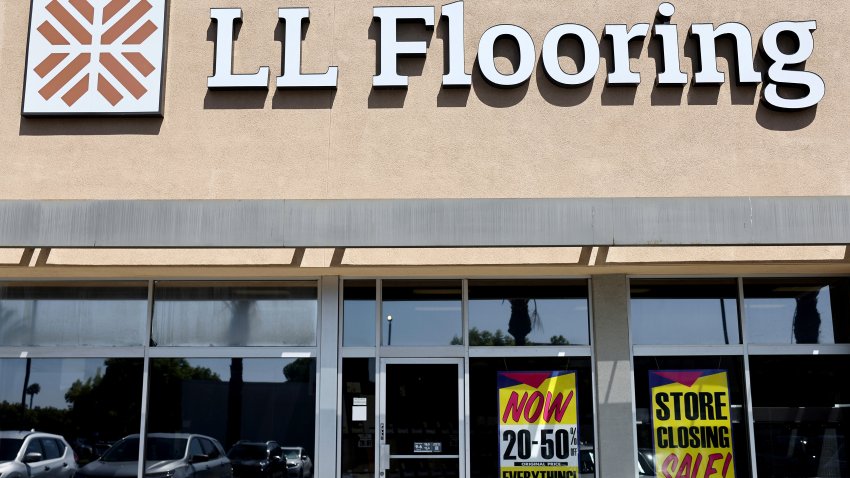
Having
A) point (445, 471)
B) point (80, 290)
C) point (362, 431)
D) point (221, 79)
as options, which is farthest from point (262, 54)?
point (445, 471)

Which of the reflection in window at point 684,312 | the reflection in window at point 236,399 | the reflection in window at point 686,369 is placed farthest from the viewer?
the reflection in window at point 684,312

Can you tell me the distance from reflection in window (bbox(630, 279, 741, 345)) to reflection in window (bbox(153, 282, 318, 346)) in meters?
4.07

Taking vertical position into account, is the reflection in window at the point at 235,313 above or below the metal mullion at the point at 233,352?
above

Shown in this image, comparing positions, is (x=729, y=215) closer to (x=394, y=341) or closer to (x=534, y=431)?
(x=534, y=431)

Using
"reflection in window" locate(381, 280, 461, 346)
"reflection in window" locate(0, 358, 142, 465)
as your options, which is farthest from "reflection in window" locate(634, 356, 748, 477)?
"reflection in window" locate(0, 358, 142, 465)

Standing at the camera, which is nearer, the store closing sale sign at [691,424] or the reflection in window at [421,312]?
the store closing sale sign at [691,424]

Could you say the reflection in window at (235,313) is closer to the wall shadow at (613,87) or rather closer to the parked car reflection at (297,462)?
the parked car reflection at (297,462)

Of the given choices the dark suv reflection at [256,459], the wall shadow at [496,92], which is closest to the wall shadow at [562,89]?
the wall shadow at [496,92]

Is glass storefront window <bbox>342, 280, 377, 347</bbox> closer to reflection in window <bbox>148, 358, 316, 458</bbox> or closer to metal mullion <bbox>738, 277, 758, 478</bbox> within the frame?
reflection in window <bbox>148, 358, 316, 458</bbox>

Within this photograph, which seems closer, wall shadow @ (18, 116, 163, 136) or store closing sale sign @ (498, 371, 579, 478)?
store closing sale sign @ (498, 371, 579, 478)

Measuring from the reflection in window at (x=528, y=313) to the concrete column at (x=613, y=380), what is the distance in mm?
244

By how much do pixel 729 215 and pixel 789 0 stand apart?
3533 millimetres

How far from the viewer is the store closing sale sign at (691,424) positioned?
1090 cm

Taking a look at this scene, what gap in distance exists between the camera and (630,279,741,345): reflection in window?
11.2 metres
